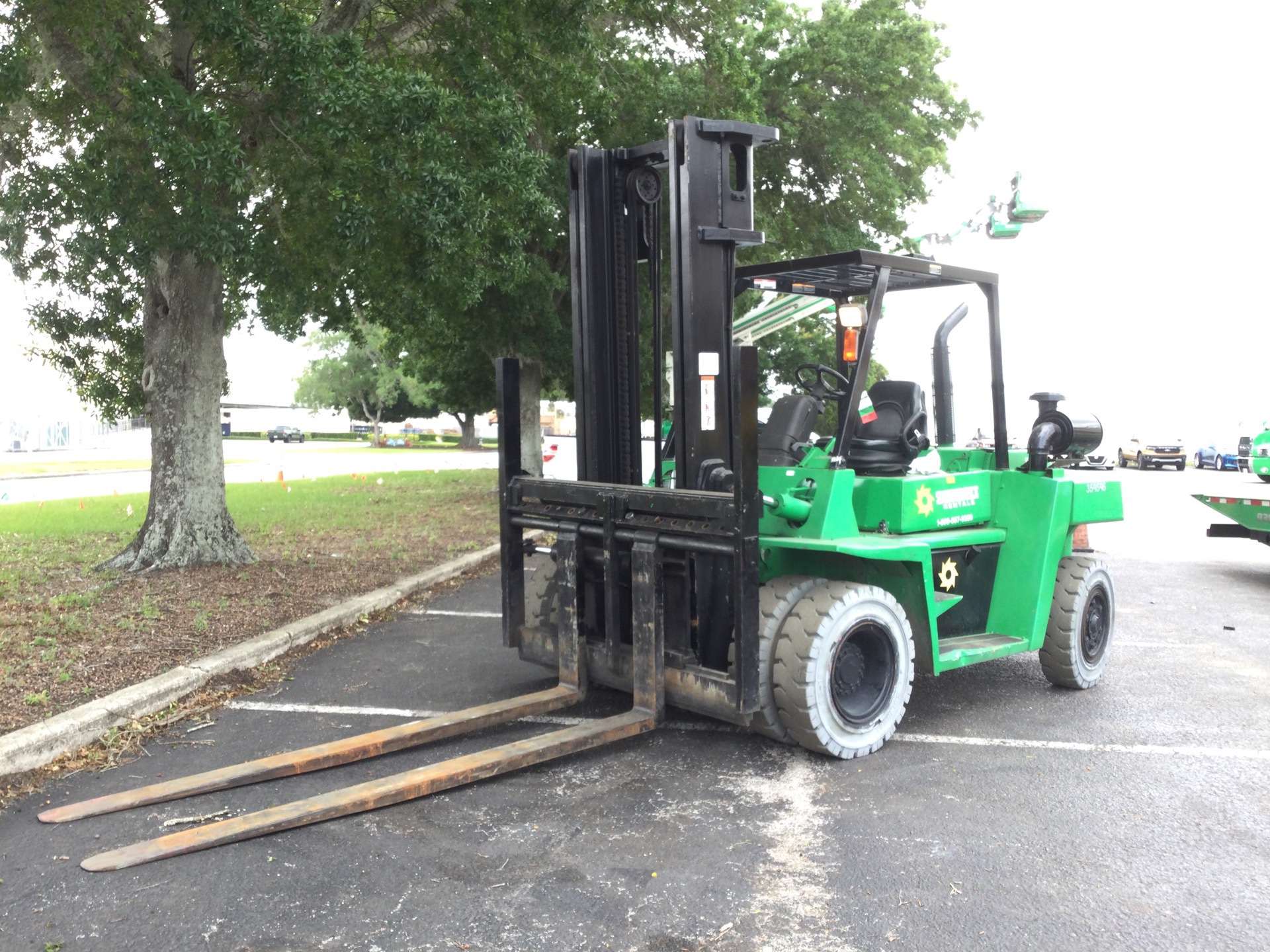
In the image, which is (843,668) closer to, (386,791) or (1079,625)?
(1079,625)

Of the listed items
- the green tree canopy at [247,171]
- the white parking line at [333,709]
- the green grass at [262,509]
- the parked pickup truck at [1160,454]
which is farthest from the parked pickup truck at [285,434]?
the white parking line at [333,709]

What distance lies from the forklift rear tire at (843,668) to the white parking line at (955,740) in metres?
0.38

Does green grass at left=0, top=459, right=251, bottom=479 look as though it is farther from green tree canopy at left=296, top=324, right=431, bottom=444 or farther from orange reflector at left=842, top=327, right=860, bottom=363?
orange reflector at left=842, top=327, right=860, bottom=363

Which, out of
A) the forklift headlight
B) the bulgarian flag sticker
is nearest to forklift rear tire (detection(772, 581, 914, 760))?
the bulgarian flag sticker

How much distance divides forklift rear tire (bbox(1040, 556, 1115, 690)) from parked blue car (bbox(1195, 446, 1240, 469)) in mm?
41321

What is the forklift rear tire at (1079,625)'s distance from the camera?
6480 millimetres

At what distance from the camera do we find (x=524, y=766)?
4980 millimetres

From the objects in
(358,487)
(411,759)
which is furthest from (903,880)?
(358,487)

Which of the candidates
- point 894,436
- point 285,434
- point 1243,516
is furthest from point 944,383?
point 285,434

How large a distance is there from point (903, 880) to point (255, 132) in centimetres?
878

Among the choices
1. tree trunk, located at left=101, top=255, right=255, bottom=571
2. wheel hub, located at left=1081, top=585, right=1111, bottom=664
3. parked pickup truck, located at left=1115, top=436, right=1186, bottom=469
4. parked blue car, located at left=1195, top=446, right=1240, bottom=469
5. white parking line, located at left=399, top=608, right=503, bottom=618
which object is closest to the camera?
wheel hub, located at left=1081, top=585, right=1111, bottom=664

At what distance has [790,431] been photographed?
5.78m

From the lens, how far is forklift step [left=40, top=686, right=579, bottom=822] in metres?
4.43

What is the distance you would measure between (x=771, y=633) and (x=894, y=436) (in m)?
1.50
